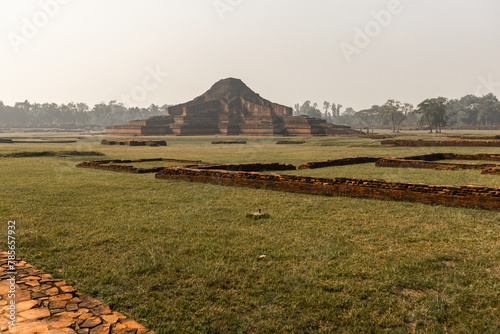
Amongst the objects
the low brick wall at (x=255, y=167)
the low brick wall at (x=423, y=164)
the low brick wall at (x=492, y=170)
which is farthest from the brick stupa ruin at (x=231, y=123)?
the low brick wall at (x=492, y=170)

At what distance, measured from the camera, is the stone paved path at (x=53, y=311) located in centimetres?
238

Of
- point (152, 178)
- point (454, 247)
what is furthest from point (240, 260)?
point (152, 178)

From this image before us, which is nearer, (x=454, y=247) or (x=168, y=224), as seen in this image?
(x=454, y=247)

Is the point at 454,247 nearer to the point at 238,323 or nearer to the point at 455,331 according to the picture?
the point at 455,331

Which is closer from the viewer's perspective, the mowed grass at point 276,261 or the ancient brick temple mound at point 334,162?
the mowed grass at point 276,261

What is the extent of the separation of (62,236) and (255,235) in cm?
208

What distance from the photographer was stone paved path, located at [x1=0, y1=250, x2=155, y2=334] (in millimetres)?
2383

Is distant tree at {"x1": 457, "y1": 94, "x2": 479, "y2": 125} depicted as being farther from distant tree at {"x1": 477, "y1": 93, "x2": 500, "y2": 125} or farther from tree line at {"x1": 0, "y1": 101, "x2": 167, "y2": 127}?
tree line at {"x1": 0, "y1": 101, "x2": 167, "y2": 127}

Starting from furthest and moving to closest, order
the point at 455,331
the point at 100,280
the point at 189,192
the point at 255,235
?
the point at 189,192 → the point at 255,235 → the point at 100,280 → the point at 455,331

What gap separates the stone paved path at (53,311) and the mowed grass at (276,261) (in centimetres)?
14

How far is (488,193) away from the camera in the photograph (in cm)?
567

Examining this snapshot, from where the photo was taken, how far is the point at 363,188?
6.73 meters

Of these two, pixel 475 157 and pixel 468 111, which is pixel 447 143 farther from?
pixel 468 111

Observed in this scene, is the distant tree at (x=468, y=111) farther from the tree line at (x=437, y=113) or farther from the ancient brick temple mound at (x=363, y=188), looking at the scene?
the ancient brick temple mound at (x=363, y=188)
